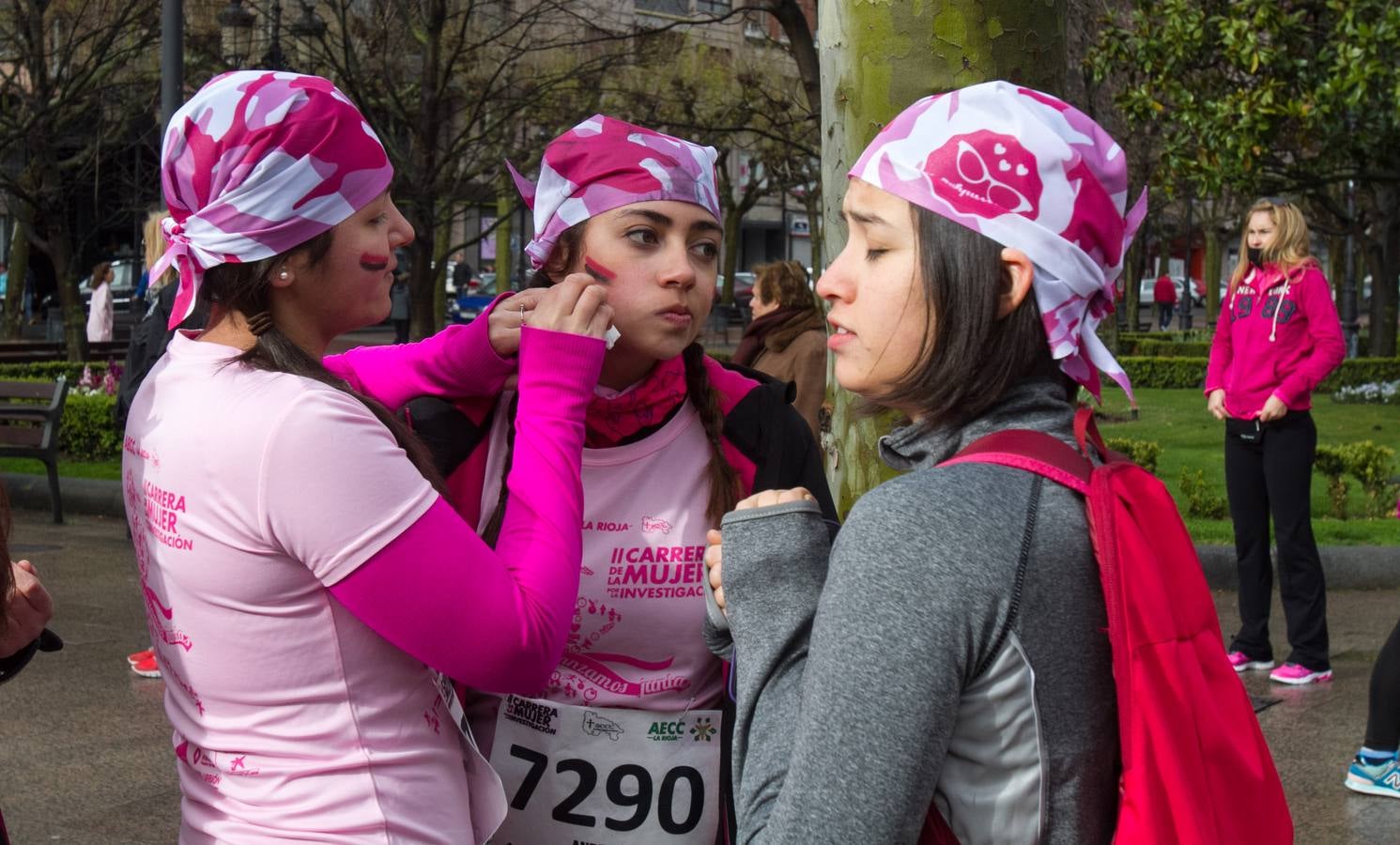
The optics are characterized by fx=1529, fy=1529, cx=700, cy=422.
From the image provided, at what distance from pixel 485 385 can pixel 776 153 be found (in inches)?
1021

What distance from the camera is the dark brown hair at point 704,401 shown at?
245 centimetres

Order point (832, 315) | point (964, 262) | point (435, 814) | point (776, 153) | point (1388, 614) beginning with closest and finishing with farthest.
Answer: point (964, 262), point (832, 315), point (435, 814), point (1388, 614), point (776, 153)

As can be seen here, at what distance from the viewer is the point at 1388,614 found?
8297 mm

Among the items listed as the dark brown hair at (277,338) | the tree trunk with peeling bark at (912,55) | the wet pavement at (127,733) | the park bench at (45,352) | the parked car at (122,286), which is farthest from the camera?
the parked car at (122,286)

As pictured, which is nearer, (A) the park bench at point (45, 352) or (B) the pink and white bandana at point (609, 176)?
(B) the pink and white bandana at point (609, 176)

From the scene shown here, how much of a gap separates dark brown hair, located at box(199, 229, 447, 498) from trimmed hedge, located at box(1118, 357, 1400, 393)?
21.7 meters

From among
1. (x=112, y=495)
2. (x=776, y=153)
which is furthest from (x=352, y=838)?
(x=776, y=153)

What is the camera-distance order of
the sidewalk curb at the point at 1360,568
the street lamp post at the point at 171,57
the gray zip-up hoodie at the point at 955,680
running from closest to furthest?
the gray zip-up hoodie at the point at 955,680, the sidewalk curb at the point at 1360,568, the street lamp post at the point at 171,57

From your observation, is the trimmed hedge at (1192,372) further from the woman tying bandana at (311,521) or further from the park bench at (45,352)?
the woman tying bandana at (311,521)

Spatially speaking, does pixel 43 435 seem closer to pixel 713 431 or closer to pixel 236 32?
pixel 236 32

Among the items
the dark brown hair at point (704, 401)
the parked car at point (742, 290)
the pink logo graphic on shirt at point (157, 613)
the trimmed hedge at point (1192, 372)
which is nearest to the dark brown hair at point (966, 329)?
the dark brown hair at point (704, 401)

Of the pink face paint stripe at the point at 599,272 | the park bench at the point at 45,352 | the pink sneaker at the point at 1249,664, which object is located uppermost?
the pink face paint stripe at the point at 599,272

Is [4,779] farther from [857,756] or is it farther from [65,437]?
[65,437]

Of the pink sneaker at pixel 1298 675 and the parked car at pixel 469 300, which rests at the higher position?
the parked car at pixel 469 300
